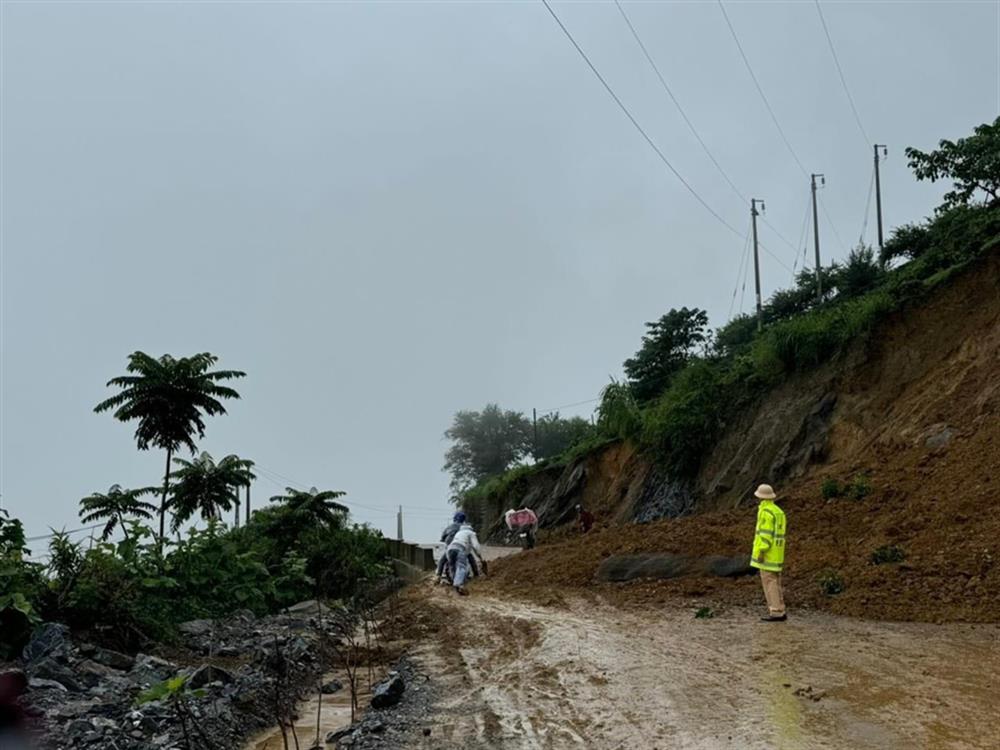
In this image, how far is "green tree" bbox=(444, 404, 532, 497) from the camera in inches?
3396

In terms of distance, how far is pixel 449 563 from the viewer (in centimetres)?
1823

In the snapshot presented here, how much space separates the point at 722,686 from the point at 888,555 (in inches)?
217

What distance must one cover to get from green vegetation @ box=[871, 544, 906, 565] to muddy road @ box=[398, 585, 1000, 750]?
171cm

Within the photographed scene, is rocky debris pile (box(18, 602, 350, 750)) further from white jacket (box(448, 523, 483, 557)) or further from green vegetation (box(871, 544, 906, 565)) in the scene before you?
green vegetation (box(871, 544, 906, 565))

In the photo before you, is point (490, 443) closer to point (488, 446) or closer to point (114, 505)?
point (488, 446)

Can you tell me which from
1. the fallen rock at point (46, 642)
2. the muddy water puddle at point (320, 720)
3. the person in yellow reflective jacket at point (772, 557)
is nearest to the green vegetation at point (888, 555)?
the person in yellow reflective jacket at point (772, 557)

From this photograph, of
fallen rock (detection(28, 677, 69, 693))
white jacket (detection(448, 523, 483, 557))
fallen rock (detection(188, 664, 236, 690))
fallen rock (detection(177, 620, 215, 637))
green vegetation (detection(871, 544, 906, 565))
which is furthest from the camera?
white jacket (detection(448, 523, 483, 557))

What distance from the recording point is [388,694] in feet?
27.5

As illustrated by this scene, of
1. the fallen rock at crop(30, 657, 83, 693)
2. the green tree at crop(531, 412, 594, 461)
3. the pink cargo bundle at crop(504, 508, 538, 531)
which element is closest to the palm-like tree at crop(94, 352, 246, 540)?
the pink cargo bundle at crop(504, 508, 538, 531)

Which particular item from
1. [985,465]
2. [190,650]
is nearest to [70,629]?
[190,650]

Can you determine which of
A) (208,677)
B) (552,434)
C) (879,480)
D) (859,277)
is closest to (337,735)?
(208,677)

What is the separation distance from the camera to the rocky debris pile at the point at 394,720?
688 cm

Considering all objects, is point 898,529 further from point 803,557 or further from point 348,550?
point 348,550

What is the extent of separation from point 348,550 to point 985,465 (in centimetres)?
2253
